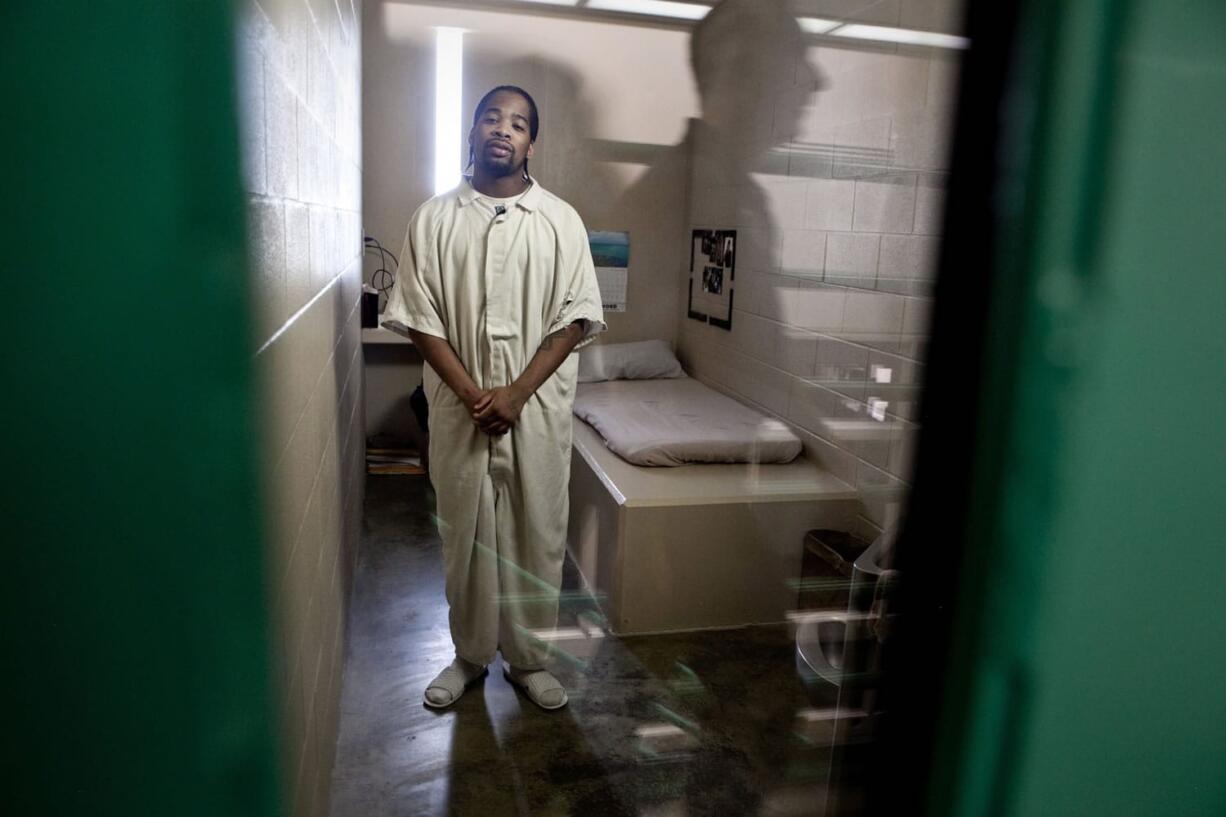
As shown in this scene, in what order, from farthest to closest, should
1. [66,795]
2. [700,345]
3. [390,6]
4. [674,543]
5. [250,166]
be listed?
1. [700,345]
2. [390,6]
3. [674,543]
4. [250,166]
5. [66,795]

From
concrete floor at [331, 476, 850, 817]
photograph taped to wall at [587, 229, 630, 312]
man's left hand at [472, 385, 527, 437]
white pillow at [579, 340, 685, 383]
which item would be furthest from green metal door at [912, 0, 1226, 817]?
photograph taped to wall at [587, 229, 630, 312]

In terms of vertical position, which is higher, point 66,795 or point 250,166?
point 250,166

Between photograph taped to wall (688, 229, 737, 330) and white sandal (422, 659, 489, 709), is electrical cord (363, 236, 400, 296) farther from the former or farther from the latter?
white sandal (422, 659, 489, 709)

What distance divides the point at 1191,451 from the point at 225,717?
733 mm

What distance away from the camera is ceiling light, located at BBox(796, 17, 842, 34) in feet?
10.9

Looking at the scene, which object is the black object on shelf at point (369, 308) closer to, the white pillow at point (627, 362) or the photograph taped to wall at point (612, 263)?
the white pillow at point (627, 362)

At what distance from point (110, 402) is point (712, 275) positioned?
4219 mm

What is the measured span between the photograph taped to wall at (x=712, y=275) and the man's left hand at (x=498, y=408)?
2.28m

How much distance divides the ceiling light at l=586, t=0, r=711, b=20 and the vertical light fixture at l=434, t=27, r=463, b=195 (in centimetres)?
75

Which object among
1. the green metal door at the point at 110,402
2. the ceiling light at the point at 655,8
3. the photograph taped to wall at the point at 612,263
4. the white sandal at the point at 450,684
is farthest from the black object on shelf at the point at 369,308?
the green metal door at the point at 110,402

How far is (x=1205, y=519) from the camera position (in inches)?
26.5

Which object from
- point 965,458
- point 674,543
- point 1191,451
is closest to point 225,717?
point 965,458

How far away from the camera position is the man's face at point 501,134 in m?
2.19

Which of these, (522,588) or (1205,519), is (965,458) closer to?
(1205,519)
